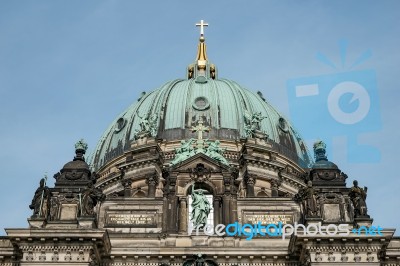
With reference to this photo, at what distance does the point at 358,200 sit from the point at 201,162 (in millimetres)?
9638

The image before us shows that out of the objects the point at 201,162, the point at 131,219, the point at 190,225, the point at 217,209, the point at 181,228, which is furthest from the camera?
the point at 201,162

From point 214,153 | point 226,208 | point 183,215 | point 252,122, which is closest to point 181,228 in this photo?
point 183,215

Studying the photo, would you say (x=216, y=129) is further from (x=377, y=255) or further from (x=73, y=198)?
(x=377, y=255)

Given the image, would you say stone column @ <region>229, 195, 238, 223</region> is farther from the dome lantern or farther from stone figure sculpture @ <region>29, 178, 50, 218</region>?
the dome lantern

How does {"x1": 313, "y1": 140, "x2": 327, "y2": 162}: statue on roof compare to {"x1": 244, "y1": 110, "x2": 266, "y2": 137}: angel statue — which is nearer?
{"x1": 313, "y1": 140, "x2": 327, "y2": 162}: statue on roof

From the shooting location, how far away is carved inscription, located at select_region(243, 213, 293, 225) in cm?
3972

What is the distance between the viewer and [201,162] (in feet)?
139

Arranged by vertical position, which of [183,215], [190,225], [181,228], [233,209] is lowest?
[181,228]

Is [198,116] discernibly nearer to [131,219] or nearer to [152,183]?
[152,183]

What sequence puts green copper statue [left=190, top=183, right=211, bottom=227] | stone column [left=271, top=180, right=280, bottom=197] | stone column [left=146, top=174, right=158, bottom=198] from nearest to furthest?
green copper statue [left=190, top=183, right=211, bottom=227] → stone column [left=146, top=174, right=158, bottom=198] → stone column [left=271, top=180, right=280, bottom=197]

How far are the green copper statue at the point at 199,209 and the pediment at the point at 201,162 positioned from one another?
2.53 m

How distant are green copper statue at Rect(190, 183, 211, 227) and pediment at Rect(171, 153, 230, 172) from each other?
2.53m

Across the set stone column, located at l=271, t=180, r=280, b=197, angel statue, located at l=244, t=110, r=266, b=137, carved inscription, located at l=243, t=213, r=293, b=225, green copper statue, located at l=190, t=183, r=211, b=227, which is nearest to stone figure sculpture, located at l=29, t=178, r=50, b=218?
green copper statue, located at l=190, t=183, r=211, b=227

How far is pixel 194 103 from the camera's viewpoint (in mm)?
58156
